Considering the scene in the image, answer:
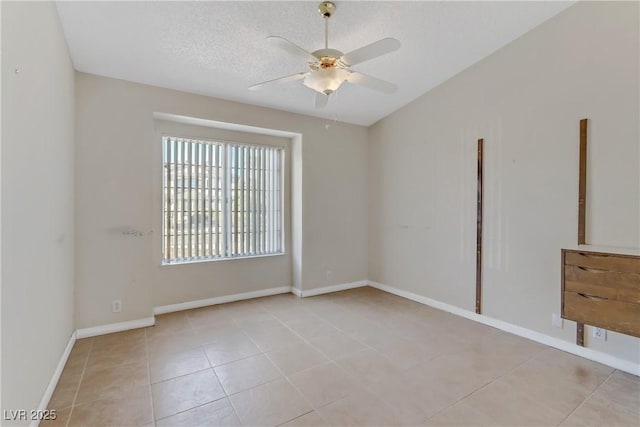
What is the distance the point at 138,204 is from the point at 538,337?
14.2 ft

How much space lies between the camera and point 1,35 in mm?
1347

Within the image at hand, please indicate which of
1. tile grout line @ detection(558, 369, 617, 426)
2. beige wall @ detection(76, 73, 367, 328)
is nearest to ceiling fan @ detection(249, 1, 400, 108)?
beige wall @ detection(76, 73, 367, 328)

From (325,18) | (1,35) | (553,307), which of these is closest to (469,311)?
(553,307)

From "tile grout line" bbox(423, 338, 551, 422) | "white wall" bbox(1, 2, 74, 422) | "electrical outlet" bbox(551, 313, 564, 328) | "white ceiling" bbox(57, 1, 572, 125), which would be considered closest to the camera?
"white wall" bbox(1, 2, 74, 422)

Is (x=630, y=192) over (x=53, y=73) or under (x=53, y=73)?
under

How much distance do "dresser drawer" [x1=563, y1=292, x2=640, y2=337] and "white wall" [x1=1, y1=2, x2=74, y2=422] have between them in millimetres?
3628

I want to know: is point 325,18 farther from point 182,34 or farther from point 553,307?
point 553,307

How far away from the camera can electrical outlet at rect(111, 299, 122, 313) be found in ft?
10.4

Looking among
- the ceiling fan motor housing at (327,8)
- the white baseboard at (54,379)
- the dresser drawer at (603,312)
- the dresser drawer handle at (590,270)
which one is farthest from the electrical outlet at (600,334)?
the white baseboard at (54,379)

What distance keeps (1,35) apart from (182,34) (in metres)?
1.48

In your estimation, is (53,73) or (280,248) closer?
(53,73)

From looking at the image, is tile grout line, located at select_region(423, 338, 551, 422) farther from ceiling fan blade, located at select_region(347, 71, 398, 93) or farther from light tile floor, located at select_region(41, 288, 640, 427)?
ceiling fan blade, located at select_region(347, 71, 398, 93)

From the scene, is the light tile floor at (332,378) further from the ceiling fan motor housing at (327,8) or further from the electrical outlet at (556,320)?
the ceiling fan motor housing at (327,8)

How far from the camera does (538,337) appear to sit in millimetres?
2996
